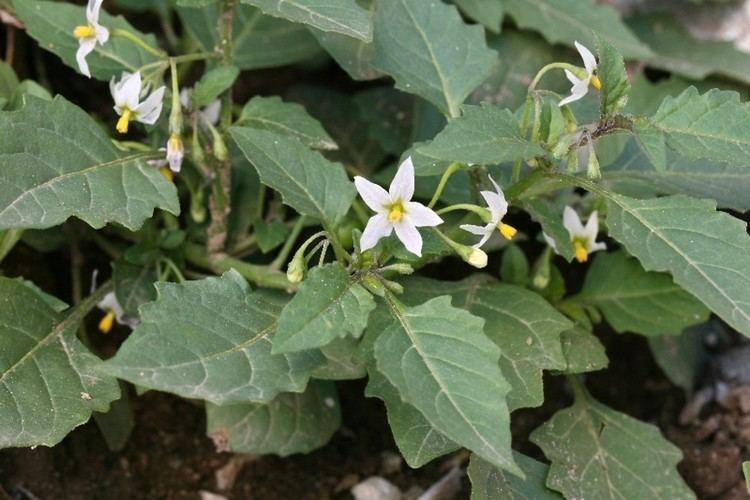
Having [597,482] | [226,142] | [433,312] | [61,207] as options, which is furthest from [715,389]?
[61,207]

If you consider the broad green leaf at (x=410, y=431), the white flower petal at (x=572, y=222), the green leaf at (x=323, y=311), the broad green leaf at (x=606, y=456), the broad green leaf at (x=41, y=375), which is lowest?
the broad green leaf at (x=606, y=456)

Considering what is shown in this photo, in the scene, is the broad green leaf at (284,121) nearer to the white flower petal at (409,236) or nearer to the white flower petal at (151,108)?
the white flower petal at (151,108)

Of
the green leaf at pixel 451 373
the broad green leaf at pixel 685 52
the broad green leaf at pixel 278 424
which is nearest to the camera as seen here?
the green leaf at pixel 451 373

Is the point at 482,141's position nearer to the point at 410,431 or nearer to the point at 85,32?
the point at 410,431

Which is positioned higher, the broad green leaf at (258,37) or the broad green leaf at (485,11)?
the broad green leaf at (485,11)

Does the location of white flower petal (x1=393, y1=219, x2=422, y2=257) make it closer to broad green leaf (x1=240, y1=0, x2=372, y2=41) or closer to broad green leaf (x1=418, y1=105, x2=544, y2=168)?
broad green leaf (x1=418, y1=105, x2=544, y2=168)

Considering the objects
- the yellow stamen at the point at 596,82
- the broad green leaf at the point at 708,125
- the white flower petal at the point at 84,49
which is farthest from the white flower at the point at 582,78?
the white flower petal at the point at 84,49

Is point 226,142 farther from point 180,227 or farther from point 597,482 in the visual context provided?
point 597,482
